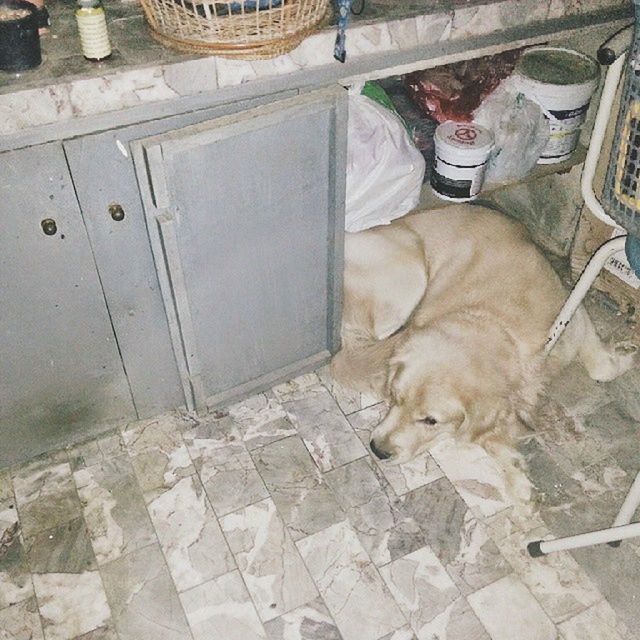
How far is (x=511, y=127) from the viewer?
87.7 inches

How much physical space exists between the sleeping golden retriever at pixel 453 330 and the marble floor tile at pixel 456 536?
15 centimetres

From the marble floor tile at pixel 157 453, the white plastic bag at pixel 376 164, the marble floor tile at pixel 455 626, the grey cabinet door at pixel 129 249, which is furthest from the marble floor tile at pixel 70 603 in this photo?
the white plastic bag at pixel 376 164

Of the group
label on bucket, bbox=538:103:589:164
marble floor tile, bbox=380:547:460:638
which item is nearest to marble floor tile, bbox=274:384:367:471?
marble floor tile, bbox=380:547:460:638

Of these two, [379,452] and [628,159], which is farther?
[379,452]

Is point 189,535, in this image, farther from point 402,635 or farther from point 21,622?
point 402,635

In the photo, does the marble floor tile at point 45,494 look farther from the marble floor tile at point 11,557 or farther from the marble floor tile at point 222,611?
the marble floor tile at point 222,611

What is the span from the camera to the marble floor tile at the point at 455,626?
175 cm

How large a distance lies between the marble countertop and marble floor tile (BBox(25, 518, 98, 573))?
3.78ft

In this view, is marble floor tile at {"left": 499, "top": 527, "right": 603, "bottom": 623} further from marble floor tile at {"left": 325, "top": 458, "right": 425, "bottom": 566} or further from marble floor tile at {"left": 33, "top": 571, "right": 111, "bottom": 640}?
marble floor tile at {"left": 33, "top": 571, "right": 111, "bottom": 640}

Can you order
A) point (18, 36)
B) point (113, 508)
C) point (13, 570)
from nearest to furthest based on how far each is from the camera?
point (18, 36) → point (13, 570) → point (113, 508)

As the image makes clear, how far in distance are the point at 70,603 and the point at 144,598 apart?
0.65 feet

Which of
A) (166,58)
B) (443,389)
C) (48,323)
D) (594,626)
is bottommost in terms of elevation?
(594,626)

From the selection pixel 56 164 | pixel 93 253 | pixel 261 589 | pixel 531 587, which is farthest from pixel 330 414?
pixel 56 164

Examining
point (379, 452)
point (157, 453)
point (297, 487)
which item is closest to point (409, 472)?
point (379, 452)
